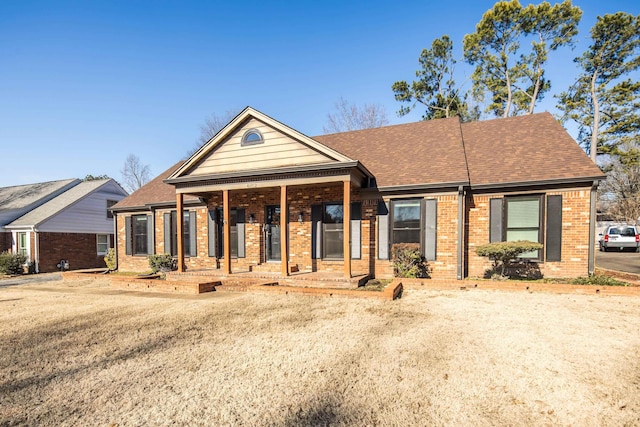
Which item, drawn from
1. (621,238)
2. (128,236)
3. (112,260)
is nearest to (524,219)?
(128,236)

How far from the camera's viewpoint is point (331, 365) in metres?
4.11

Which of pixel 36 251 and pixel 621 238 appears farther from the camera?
pixel 621 238

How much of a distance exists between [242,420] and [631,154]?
102 feet

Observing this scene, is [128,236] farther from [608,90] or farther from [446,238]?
[608,90]

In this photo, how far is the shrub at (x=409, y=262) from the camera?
9906 millimetres

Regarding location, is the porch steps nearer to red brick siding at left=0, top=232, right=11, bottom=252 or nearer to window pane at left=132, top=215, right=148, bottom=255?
window pane at left=132, top=215, right=148, bottom=255

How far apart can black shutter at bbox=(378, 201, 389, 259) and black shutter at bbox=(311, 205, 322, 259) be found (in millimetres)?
2162

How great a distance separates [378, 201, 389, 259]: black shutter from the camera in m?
10.7

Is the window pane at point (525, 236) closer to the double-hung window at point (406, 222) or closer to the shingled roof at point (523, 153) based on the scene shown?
the shingled roof at point (523, 153)

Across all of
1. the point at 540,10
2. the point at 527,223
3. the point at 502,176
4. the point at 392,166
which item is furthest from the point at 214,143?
the point at 540,10

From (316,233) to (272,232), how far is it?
1975 millimetres

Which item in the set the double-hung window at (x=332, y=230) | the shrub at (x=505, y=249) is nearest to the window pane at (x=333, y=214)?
the double-hung window at (x=332, y=230)

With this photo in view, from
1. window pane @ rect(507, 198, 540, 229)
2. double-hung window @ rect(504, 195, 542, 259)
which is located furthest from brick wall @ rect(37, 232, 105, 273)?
window pane @ rect(507, 198, 540, 229)

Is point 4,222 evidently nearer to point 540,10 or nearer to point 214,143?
point 214,143
